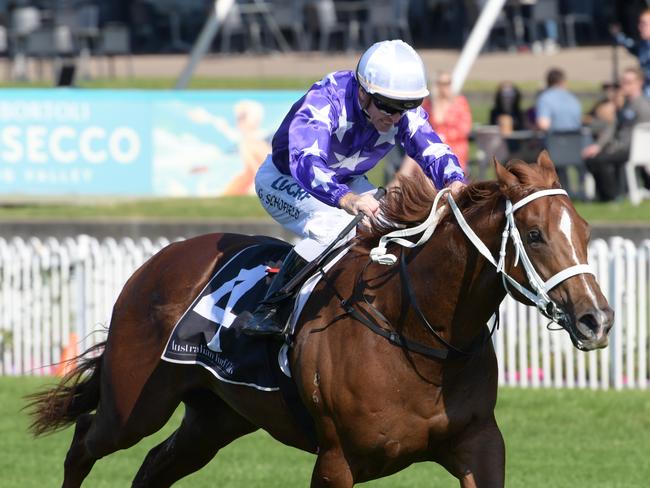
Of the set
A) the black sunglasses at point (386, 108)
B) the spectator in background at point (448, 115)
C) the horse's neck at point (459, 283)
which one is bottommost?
the spectator in background at point (448, 115)

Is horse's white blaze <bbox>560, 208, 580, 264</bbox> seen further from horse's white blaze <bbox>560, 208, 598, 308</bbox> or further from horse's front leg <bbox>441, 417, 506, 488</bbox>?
horse's front leg <bbox>441, 417, 506, 488</bbox>

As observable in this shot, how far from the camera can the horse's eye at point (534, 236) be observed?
4.48 meters

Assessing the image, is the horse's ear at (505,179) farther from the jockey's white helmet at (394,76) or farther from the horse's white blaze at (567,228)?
the jockey's white helmet at (394,76)

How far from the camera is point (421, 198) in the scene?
5020 millimetres

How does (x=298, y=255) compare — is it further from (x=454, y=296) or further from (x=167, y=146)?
(x=167, y=146)

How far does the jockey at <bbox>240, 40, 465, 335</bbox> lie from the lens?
197 inches

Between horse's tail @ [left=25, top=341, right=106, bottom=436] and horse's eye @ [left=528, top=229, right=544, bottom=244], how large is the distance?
2.56 metres

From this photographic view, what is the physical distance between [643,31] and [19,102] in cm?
663

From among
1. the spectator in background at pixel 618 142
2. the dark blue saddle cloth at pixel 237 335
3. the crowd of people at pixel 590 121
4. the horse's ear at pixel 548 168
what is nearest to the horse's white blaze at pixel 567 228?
the horse's ear at pixel 548 168

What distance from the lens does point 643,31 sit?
559 inches

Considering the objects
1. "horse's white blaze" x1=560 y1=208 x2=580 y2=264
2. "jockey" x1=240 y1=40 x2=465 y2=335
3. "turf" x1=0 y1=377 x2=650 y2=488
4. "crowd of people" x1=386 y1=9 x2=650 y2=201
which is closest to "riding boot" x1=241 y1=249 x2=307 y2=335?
"jockey" x1=240 y1=40 x2=465 y2=335

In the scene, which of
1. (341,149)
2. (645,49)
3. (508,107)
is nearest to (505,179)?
(341,149)

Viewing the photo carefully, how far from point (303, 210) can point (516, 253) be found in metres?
1.19

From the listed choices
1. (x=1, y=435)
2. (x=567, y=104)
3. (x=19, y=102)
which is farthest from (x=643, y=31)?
(x=1, y=435)
